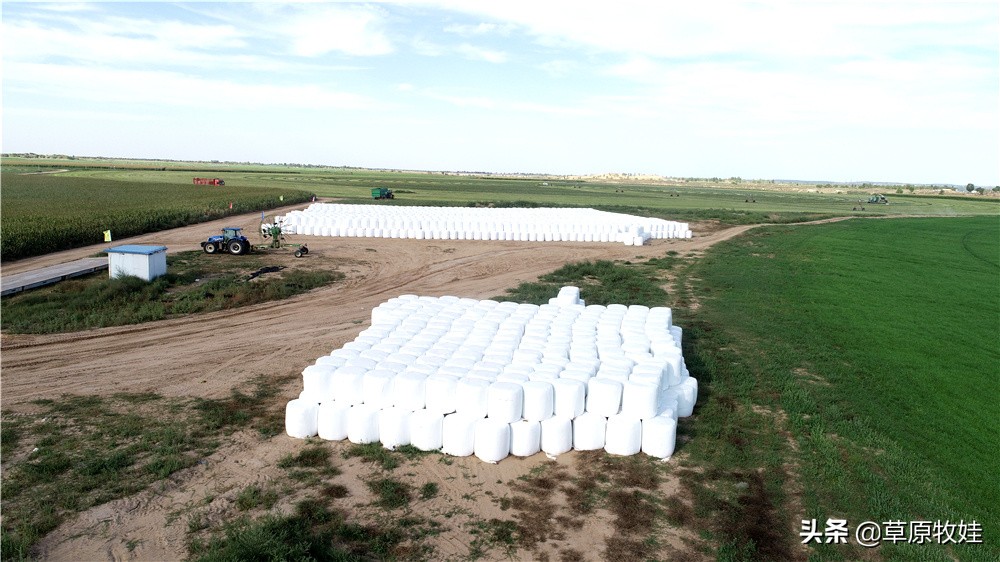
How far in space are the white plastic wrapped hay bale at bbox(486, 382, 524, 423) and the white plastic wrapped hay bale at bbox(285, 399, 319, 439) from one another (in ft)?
8.90

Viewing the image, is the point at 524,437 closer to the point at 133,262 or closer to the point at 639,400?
the point at 639,400

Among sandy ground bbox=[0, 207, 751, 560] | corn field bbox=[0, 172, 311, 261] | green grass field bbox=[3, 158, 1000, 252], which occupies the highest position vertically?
green grass field bbox=[3, 158, 1000, 252]

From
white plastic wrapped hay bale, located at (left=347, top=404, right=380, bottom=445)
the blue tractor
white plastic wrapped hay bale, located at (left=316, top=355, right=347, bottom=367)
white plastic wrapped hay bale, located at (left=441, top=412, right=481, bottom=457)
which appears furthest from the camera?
the blue tractor

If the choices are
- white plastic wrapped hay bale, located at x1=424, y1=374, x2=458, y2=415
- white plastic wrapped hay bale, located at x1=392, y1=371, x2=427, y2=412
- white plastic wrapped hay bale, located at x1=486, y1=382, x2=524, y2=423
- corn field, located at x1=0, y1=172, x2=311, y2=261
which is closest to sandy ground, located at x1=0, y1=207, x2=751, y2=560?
white plastic wrapped hay bale, located at x1=486, y1=382, x2=524, y2=423

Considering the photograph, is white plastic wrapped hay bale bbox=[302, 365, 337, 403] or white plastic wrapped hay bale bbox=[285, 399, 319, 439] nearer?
white plastic wrapped hay bale bbox=[285, 399, 319, 439]

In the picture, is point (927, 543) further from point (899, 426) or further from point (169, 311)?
point (169, 311)

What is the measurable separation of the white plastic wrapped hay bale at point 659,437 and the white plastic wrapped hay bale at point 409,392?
3318 millimetres

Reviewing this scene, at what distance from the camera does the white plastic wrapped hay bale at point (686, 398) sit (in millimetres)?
10258

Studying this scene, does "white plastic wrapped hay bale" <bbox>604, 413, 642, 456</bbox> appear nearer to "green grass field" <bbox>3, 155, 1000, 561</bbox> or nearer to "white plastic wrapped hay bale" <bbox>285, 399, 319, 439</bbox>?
"green grass field" <bbox>3, 155, 1000, 561</bbox>

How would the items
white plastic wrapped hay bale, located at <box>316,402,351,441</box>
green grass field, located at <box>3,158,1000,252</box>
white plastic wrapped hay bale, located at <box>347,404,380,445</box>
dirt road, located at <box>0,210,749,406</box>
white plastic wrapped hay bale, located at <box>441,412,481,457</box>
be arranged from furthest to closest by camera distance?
green grass field, located at <box>3,158,1000,252</box>, dirt road, located at <box>0,210,749,406</box>, white plastic wrapped hay bale, located at <box>316,402,351,441</box>, white plastic wrapped hay bale, located at <box>347,404,380,445</box>, white plastic wrapped hay bale, located at <box>441,412,481,457</box>

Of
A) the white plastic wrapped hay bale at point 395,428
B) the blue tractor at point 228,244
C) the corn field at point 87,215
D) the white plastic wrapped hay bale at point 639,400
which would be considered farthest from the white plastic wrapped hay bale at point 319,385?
the corn field at point 87,215

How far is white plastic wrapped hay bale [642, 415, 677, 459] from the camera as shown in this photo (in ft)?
29.2

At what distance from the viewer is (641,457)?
29.5 feet

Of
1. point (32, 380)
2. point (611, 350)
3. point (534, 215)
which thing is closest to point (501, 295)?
point (611, 350)
